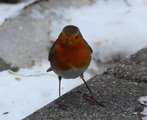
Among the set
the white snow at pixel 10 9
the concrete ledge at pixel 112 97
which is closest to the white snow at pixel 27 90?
the concrete ledge at pixel 112 97

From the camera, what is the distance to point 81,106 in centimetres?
362

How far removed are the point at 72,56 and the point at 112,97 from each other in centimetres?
43

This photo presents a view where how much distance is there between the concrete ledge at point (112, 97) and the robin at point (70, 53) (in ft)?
0.41

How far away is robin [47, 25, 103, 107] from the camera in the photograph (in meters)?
3.46

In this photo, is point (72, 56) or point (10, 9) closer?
point (72, 56)

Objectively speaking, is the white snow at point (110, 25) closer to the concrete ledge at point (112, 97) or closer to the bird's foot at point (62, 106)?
the concrete ledge at point (112, 97)

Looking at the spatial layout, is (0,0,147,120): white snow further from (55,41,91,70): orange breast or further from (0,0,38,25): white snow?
(55,41,91,70): orange breast

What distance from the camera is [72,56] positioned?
3490mm

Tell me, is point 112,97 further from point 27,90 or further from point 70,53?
point 27,90

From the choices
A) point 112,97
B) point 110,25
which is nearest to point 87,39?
point 110,25

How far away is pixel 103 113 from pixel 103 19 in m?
1.93

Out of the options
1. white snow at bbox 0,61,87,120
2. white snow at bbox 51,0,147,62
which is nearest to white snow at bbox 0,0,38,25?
white snow at bbox 51,0,147,62

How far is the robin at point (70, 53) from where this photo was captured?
346 cm

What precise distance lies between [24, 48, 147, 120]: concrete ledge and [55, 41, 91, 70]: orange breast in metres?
0.26
